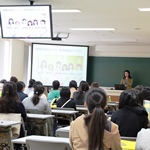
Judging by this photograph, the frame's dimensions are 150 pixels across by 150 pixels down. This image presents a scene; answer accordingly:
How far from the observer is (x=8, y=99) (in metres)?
4.51

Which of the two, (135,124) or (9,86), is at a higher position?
(9,86)

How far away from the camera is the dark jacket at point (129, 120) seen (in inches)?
143

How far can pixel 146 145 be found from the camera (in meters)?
2.45

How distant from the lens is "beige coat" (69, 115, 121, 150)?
2.51 metres

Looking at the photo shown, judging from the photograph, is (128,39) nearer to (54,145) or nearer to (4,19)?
(4,19)

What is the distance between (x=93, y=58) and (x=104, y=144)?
35.1ft

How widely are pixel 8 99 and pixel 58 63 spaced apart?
7.73 m

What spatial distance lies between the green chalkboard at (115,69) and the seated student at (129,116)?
897 cm

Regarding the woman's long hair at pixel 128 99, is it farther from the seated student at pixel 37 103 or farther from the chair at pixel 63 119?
the chair at pixel 63 119

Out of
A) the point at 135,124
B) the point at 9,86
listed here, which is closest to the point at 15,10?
the point at 9,86

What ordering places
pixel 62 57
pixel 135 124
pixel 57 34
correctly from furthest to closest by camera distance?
pixel 62 57 < pixel 57 34 < pixel 135 124

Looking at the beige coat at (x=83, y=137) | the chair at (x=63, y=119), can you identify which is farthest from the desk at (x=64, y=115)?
the beige coat at (x=83, y=137)

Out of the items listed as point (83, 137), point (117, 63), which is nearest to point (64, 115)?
point (83, 137)

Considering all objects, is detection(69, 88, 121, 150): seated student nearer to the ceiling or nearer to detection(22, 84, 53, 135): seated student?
detection(22, 84, 53, 135): seated student
